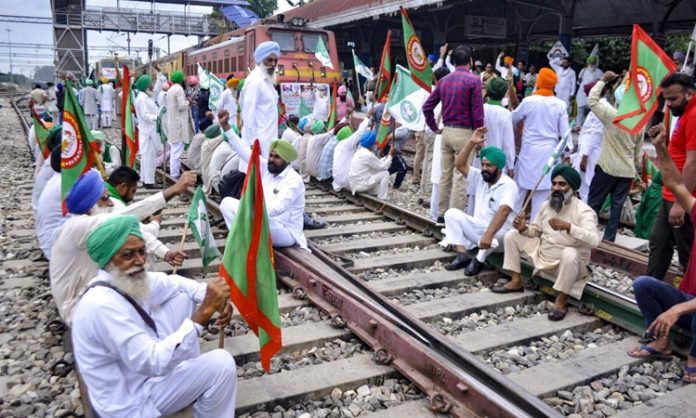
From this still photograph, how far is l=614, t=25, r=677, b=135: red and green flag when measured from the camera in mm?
4504

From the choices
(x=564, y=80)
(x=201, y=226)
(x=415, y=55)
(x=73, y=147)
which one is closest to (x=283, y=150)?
(x=201, y=226)

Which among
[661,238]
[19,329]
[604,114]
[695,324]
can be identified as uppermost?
[604,114]

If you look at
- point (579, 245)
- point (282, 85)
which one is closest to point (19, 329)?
point (579, 245)

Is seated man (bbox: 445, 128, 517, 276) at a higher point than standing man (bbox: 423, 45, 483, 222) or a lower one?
lower

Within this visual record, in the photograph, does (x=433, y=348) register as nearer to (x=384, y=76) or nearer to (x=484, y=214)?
(x=484, y=214)

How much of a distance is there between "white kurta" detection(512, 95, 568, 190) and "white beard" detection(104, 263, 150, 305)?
4895 millimetres

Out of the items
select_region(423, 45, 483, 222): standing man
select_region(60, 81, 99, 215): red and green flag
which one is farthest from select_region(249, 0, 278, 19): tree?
select_region(60, 81, 99, 215): red and green flag

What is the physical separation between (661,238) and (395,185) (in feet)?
18.1

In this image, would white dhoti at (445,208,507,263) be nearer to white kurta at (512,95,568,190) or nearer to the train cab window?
white kurta at (512,95,568,190)

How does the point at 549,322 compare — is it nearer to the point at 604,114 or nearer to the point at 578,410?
the point at 578,410

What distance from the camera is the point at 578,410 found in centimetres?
328

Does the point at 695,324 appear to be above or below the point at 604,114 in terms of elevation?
below

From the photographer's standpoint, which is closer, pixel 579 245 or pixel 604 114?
pixel 579 245

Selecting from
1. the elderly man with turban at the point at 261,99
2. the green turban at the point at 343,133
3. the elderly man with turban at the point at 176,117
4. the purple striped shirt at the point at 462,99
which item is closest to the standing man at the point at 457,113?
the purple striped shirt at the point at 462,99
